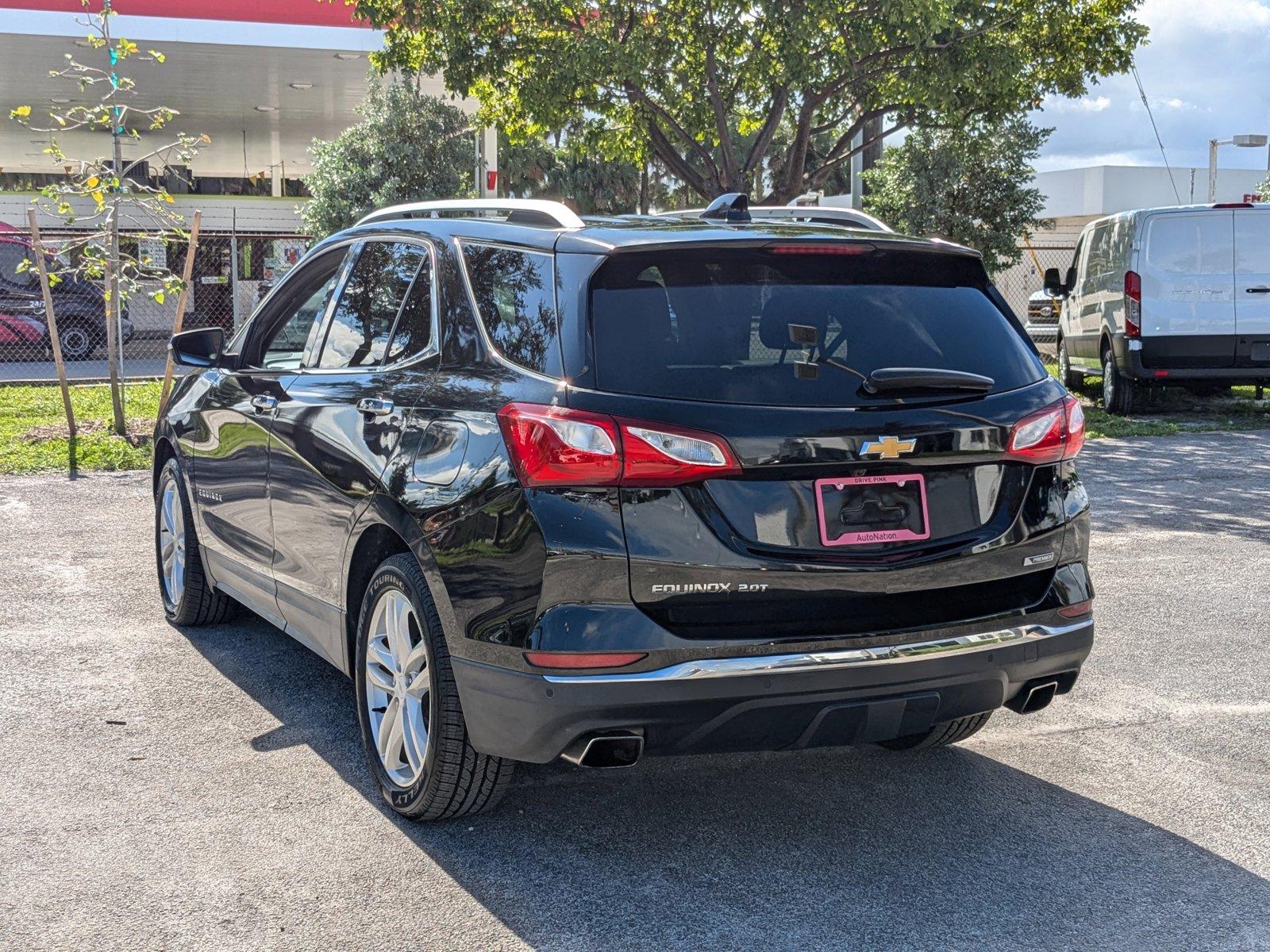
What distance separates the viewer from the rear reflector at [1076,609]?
390 cm

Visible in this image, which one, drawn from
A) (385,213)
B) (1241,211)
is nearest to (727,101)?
(1241,211)

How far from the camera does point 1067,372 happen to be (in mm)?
17719

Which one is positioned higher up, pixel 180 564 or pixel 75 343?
pixel 75 343

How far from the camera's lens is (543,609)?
339 centimetres

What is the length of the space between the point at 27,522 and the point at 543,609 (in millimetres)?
6630

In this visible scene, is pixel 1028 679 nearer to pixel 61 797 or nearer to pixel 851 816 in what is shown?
pixel 851 816

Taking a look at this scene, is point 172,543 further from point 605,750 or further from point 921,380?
Result: point 921,380

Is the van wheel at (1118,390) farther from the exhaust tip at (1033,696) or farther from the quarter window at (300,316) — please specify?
the exhaust tip at (1033,696)

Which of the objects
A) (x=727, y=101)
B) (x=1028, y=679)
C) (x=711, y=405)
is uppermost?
(x=727, y=101)

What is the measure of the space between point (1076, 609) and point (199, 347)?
3608 mm

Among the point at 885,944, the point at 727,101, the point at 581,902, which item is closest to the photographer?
the point at 885,944

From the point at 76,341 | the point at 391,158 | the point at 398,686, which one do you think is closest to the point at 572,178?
the point at 391,158

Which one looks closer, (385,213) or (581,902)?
(581,902)

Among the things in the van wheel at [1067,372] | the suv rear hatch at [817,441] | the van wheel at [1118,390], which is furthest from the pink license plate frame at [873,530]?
the van wheel at [1067,372]
